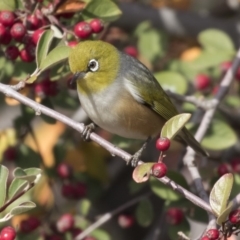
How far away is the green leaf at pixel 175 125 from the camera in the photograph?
3324 millimetres

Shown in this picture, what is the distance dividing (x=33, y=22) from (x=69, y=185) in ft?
4.42

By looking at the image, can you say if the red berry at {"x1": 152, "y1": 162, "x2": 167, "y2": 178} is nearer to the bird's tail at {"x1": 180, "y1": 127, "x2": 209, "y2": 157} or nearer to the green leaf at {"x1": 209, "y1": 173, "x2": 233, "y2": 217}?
the green leaf at {"x1": 209, "y1": 173, "x2": 233, "y2": 217}

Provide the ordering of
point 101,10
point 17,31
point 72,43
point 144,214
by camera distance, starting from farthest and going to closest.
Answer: point 144,214
point 101,10
point 72,43
point 17,31

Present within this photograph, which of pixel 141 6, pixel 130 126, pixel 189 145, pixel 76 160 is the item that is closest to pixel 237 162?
pixel 189 145

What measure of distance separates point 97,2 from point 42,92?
679mm

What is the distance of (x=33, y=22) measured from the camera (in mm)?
4074

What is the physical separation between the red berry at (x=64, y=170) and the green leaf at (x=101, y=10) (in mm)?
1218

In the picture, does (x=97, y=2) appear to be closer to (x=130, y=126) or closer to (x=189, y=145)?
(x=130, y=126)

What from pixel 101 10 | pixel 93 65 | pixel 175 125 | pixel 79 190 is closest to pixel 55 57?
pixel 93 65

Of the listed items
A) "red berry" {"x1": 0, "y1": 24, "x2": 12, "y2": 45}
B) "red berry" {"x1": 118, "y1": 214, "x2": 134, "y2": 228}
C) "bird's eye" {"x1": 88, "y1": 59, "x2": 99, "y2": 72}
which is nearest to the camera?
"red berry" {"x1": 0, "y1": 24, "x2": 12, "y2": 45}

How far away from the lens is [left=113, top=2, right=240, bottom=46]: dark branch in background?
19.0 feet

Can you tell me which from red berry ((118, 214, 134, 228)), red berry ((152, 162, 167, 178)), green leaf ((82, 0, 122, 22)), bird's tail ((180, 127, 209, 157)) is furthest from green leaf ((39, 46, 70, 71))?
red berry ((118, 214, 134, 228))

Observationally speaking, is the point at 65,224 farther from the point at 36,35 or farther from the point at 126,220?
the point at 36,35

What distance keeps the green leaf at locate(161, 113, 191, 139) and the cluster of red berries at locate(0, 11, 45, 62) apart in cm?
108
